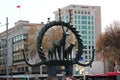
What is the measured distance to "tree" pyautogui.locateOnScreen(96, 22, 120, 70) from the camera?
76.0m

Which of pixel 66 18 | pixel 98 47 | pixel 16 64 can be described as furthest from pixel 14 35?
pixel 66 18

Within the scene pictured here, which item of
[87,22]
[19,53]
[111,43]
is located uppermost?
[87,22]

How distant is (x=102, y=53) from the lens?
259ft

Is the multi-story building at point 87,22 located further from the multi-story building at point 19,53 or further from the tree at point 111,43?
the tree at point 111,43

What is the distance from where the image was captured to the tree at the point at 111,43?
76000 millimetres

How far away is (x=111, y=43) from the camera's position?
7681 cm

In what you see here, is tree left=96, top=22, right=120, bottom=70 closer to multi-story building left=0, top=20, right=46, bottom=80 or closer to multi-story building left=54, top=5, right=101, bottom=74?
multi-story building left=0, top=20, right=46, bottom=80

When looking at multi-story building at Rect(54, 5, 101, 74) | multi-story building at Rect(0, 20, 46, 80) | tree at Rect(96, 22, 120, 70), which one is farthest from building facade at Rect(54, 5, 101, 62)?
tree at Rect(96, 22, 120, 70)

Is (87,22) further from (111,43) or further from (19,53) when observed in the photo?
(111,43)

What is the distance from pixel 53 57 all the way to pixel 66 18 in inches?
5033

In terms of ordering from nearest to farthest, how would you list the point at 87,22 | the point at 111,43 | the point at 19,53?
the point at 111,43 < the point at 19,53 < the point at 87,22

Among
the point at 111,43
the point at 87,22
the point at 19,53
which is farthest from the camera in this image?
the point at 87,22

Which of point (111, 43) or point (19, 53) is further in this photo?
point (19, 53)

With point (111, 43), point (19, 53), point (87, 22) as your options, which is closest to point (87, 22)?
point (87, 22)
